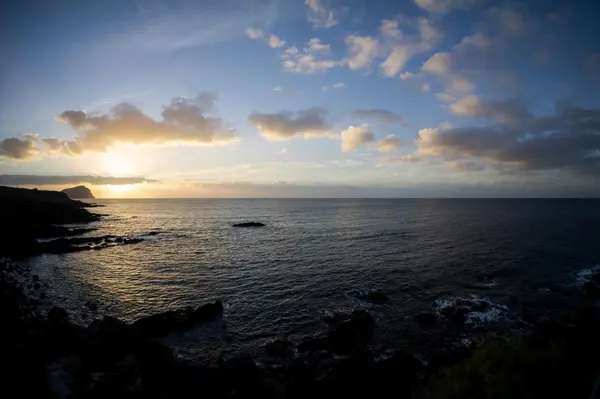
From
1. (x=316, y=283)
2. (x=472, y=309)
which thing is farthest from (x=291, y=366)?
(x=472, y=309)

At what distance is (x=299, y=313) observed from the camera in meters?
23.9

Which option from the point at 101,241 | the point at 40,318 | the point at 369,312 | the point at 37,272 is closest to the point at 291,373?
the point at 369,312

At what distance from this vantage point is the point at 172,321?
21109mm

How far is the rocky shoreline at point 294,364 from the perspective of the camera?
9055 millimetres

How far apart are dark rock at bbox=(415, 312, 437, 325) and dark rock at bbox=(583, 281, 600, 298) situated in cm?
1764

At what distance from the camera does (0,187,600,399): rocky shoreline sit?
9.05 m

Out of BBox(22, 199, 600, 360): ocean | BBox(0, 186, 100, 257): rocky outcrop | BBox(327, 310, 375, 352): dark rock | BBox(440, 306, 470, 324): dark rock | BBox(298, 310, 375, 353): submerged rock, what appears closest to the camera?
BBox(298, 310, 375, 353): submerged rock

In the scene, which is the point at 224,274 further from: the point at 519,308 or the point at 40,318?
the point at 519,308

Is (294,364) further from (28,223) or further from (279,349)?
(28,223)

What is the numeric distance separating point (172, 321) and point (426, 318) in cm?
1926

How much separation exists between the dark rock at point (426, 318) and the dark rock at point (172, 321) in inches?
630

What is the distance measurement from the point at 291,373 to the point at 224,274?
2222 cm

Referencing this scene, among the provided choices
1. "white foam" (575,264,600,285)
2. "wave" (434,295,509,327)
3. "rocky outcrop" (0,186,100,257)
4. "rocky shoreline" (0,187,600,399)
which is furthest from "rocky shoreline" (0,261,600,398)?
"rocky outcrop" (0,186,100,257)

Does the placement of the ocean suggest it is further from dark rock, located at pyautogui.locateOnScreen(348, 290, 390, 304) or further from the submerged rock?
the submerged rock
